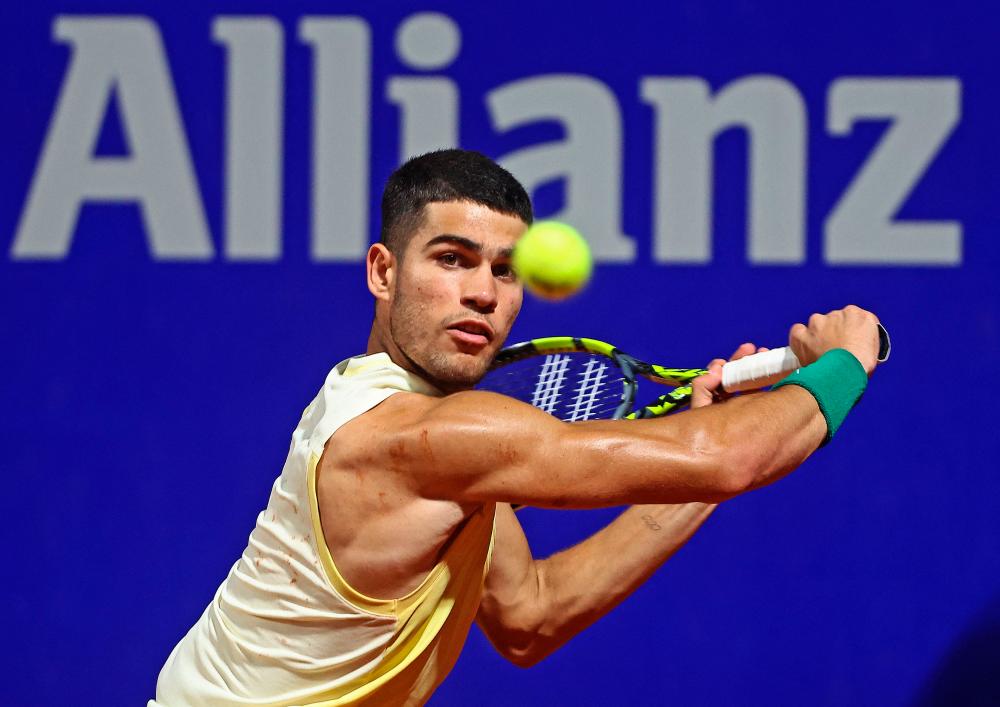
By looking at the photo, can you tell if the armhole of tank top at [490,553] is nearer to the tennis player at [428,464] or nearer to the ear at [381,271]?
the tennis player at [428,464]

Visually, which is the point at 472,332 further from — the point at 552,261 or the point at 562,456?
the point at 562,456

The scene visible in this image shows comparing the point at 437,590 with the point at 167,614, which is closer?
the point at 437,590

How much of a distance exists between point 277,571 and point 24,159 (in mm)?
2052

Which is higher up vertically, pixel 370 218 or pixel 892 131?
pixel 892 131

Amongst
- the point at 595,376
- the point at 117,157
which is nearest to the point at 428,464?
the point at 595,376

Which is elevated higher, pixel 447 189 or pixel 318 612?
pixel 447 189

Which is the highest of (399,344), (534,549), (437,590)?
(399,344)

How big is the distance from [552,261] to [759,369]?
1.44ft

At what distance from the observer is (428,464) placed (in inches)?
82.3

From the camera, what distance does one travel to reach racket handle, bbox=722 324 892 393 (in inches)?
93.7

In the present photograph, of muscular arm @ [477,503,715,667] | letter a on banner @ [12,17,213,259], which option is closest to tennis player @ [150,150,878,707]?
muscular arm @ [477,503,715,667]

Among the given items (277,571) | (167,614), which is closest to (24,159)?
(167,614)

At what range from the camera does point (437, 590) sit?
2.23 m

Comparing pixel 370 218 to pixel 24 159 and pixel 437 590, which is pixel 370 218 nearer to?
pixel 24 159
